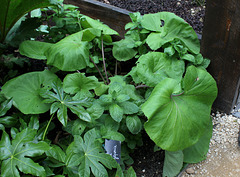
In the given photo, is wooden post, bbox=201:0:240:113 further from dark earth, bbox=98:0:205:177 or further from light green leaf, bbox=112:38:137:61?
light green leaf, bbox=112:38:137:61

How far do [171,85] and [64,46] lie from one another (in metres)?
0.71

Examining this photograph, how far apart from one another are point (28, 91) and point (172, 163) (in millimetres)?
950

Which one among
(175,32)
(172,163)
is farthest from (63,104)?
(175,32)

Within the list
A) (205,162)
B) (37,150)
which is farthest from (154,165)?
(37,150)

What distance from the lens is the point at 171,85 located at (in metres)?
1.41

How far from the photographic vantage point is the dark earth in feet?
5.51

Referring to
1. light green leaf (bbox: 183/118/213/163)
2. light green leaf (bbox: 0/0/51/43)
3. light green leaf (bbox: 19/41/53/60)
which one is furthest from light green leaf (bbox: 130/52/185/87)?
light green leaf (bbox: 0/0/51/43)

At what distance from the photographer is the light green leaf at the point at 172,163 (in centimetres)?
152

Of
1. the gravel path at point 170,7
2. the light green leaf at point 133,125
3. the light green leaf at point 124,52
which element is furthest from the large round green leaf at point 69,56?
the gravel path at point 170,7

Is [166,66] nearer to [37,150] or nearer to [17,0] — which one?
[37,150]

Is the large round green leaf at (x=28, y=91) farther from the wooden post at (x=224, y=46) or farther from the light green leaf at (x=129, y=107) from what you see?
the wooden post at (x=224, y=46)

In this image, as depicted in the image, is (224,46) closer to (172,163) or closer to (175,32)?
(175,32)

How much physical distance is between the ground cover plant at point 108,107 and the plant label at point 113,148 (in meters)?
0.03

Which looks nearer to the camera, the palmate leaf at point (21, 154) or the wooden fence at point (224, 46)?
the palmate leaf at point (21, 154)
